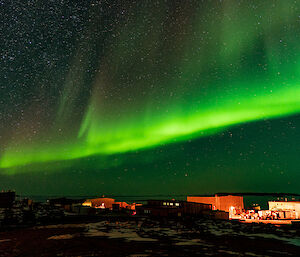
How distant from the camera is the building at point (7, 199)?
5366 centimetres

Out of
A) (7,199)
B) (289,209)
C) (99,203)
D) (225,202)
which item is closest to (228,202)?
(225,202)

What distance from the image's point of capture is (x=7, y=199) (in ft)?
180

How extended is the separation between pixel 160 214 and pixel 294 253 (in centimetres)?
2643

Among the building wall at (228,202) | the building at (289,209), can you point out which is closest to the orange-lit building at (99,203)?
the building wall at (228,202)

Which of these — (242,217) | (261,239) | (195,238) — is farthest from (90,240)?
(242,217)

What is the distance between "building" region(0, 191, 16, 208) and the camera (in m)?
53.7

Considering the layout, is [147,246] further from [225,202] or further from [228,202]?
[228,202]

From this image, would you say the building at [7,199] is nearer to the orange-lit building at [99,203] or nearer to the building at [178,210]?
the orange-lit building at [99,203]

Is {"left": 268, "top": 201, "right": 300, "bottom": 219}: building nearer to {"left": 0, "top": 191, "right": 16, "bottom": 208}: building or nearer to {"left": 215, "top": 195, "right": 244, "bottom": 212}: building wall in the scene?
{"left": 215, "top": 195, "right": 244, "bottom": 212}: building wall

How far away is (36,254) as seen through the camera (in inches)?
554

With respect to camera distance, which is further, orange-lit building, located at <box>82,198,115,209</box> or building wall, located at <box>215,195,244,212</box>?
orange-lit building, located at <box>82,198,115,209</box>

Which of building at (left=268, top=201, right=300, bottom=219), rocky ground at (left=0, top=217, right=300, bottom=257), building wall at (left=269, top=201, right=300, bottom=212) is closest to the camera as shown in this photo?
rocky ground at (left=0, top=217, right=300, bottom=257)

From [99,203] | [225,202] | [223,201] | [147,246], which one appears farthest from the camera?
[99,203]

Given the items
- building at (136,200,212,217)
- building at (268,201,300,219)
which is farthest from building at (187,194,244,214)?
building at (268,201,300,219)
